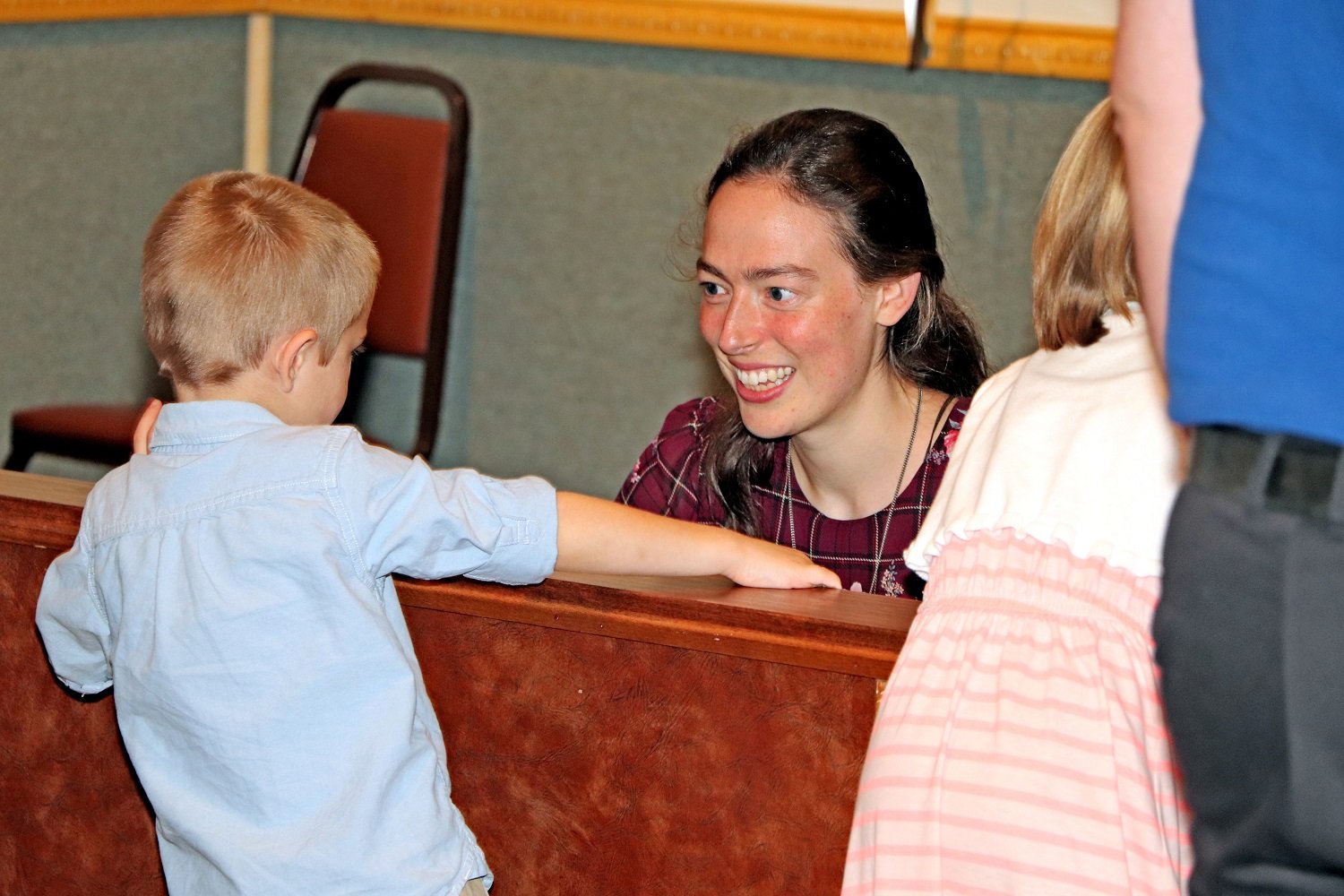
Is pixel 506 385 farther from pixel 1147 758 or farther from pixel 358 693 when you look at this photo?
pixel 1147 758

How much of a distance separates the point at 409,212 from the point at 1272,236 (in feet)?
8.92

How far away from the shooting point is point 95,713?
5.02 feet

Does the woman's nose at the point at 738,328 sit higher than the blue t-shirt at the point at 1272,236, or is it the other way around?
the blue t-shirt at the point at 1272,236

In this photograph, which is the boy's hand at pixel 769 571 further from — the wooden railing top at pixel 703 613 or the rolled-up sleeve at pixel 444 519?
the rolled-up sleeve at pixel 444 519

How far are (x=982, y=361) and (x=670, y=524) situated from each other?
0.82 metres

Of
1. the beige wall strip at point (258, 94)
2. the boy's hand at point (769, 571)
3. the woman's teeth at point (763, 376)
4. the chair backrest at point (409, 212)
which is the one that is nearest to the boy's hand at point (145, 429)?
the boy's hand at point (769, 571)

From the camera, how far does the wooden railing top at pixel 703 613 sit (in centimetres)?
126

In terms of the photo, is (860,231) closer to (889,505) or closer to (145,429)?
(889,505)

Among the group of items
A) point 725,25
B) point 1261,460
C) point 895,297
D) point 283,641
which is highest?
point 725,25

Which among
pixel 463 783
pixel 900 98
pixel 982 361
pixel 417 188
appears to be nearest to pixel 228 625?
pixel 463 783

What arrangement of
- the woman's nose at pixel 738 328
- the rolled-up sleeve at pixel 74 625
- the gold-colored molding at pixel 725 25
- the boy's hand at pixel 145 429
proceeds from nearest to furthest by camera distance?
the rolled-up sleeve at pixel 74 625
the boy's hand at pixel 145 429
the woman's nose at pixel 738 328
the gold-colored molding at pixel 725 25

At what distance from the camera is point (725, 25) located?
342cm

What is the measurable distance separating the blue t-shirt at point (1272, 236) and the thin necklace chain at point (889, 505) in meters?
1.17

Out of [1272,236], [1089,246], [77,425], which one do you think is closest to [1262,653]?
[1272,236]
